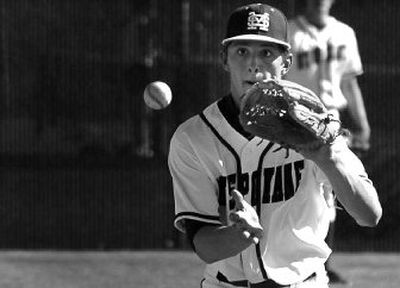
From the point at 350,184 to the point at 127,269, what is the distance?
5.87 m

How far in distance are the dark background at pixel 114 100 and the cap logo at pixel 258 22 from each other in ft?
21.4

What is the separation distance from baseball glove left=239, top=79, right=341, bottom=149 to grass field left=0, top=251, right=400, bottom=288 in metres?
5.03

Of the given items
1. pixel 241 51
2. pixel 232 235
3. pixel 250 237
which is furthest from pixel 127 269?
pixel 250 237

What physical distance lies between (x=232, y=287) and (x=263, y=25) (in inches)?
40.1

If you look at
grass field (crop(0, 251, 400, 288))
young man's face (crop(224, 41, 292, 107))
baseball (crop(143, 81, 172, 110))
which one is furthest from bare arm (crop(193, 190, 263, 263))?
grass field (crop(0, 251, 400, 288))

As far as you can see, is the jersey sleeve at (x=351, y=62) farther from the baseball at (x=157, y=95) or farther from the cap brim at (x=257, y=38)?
the cap brim at (x=257, y=38)

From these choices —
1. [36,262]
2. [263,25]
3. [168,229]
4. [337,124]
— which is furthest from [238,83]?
[168,229]

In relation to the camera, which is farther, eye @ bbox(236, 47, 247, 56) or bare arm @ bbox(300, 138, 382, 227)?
eye @ bbox(236, 47, 247, 56)

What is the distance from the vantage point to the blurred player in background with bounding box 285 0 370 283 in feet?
28.4

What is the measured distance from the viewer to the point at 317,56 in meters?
8.70

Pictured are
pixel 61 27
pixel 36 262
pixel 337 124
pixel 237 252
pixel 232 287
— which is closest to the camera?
pixel 337 124

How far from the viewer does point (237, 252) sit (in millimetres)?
3893

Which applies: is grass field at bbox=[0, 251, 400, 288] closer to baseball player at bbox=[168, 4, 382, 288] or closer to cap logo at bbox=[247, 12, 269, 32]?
baseball player at bbox=[168, 4, 382, 288]

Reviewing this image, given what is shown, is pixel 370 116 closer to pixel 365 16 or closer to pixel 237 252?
pixel 365 16
